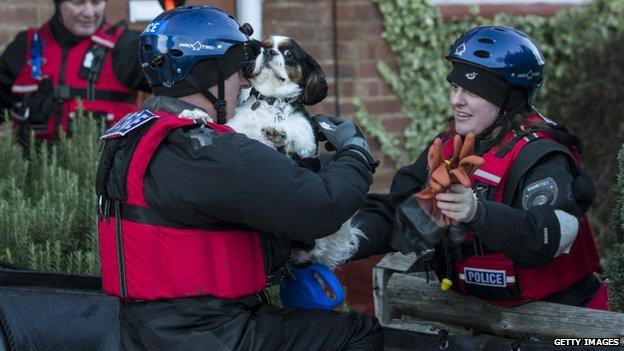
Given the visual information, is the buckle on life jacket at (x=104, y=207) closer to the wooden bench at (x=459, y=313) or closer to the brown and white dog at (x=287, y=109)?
the brown and white dog at (x=287, y=109)

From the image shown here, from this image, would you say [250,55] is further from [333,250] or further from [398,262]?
[398,262]

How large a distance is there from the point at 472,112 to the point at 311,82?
24.4 inches

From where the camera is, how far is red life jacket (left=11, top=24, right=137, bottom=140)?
634cm

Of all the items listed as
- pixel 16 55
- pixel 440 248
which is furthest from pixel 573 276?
pixel 16 55

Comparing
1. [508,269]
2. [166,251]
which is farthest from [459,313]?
[166,251]

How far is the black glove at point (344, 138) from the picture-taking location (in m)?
3.77

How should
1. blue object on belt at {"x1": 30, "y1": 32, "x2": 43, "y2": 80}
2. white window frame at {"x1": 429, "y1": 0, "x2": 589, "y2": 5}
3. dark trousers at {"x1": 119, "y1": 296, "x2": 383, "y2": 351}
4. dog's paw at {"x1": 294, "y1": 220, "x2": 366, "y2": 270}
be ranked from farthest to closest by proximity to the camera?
white window frame at {"x1": 429, "y1": 0, "x2": 589, "y2": 5} → blue object on belt at {"x1": 30, "y1": 32, "x2": 43, "y2": 80} → dog's paw at {"x1": 294, "y1": 220, "x2": 366, "y2": 270} → dark trousers at {"x1": 119, "y1": 296, "x2": 383, "y2": 351}

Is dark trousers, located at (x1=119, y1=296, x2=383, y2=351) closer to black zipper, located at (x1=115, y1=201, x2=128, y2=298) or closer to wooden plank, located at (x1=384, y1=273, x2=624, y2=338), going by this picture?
black zipper, located at (x1=115, y1=201, x2=128, y2=298)

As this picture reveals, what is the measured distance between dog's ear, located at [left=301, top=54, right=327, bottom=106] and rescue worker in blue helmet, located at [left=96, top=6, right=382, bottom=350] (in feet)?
1.48

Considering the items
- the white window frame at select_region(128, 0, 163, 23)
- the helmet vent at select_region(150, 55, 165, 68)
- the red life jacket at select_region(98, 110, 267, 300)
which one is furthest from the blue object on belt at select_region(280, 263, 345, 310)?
the white window frame at select_region(128, 0, 163, 23)

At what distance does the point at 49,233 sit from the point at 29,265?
227mm

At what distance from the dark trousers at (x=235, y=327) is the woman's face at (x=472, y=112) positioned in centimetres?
92

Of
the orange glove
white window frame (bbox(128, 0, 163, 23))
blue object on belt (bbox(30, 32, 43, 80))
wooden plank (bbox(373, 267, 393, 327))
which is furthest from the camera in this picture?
white window frame (bbox(128, 0, 163, 23))

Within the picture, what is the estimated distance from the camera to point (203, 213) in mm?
3428
